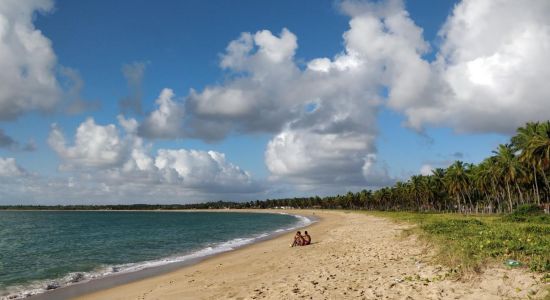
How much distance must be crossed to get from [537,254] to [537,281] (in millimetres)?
3107

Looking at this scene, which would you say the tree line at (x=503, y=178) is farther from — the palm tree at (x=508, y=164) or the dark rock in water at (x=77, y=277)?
the dark rock in water at (x=77, y=277)

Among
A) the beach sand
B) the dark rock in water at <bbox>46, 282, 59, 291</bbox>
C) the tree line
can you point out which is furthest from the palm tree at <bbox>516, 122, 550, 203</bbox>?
the dark rock in water at <bbox>46, 282, 59, 291</bbox>

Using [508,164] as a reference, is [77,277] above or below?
below

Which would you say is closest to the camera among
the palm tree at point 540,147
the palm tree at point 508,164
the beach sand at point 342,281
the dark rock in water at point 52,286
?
the beach sand at point 342,281

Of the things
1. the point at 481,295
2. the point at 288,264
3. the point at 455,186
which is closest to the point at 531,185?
the point at 455,186

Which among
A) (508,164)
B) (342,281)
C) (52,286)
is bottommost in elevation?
(52,286)

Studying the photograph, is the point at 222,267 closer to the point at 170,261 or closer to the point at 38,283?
the point at 170,261

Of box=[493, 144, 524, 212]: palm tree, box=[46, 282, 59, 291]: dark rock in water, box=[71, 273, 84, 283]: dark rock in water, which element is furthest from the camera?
box=[493, 144, 524, 212]: palm tree

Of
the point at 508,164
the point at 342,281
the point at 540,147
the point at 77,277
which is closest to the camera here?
the point at 342,281

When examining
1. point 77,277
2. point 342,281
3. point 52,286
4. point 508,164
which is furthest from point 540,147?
point 52,286

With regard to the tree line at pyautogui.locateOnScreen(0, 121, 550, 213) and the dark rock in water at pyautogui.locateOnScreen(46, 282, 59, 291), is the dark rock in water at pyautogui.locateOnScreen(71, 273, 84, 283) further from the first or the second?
the tree line at pyautogui.locateOnScreen(0, 121, 550, 213)

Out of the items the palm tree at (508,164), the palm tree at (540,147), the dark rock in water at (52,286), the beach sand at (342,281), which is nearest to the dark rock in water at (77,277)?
the dark rock in water at (52,286)

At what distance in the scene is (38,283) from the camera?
73.9 feet

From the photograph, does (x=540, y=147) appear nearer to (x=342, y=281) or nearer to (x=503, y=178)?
(x=503, y=178)
